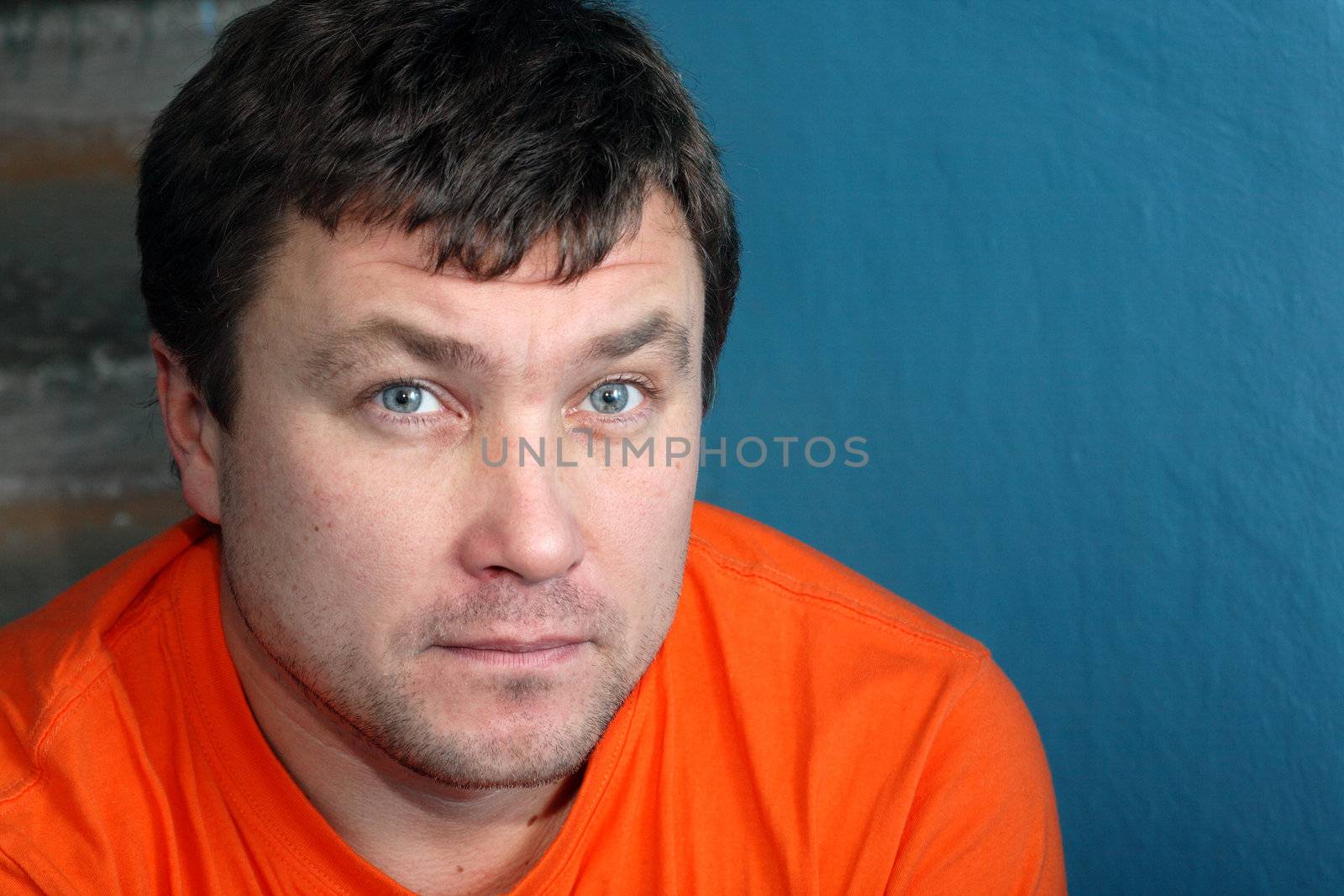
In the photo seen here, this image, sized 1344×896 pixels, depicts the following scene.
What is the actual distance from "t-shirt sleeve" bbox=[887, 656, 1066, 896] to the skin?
1.08ft

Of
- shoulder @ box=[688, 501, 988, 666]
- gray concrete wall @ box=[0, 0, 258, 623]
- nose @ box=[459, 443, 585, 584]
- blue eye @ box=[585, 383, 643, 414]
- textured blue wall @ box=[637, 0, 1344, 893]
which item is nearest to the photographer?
nose @ box=[459, 443, 585, 584]

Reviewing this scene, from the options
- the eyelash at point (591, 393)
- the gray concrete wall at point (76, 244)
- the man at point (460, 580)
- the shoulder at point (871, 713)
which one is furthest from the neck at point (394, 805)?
the gray concrete wall at point (76, 244)

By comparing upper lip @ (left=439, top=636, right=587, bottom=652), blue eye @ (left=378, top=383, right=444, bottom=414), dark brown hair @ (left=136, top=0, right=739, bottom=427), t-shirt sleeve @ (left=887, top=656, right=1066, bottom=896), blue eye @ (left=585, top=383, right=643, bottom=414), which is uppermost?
dark brown hair @ (left=136, top=0, right=739, bottom=427)

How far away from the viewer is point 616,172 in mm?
1112

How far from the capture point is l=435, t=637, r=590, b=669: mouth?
3.50 feet

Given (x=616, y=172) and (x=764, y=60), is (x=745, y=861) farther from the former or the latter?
(x=764, y=60)

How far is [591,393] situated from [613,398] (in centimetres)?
3

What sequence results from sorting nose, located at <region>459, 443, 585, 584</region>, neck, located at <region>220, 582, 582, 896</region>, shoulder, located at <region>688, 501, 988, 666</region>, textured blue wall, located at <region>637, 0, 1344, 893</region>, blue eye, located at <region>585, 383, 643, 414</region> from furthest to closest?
textured blue wall, located at <region>637, 0, 1344, 893</region>, shoulder, located at <region>688, 501, 988, 666</region>, neck, located at <region>220, 582, 582, 896</region>, blue eye, located at <region>585, 383, 643, 414</region>, nose, located at <region>459, 443, 585, 584</region>

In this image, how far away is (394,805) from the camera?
1.26 meters

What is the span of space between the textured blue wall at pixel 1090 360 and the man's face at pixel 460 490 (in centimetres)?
68

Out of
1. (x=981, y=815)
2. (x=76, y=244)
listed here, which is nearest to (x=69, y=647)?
(x=981, y=815)

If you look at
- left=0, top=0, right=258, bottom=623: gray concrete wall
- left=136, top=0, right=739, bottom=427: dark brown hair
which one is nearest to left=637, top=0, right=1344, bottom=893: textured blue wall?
left=136, top=0, right=739, bottom=427: dark brown hair

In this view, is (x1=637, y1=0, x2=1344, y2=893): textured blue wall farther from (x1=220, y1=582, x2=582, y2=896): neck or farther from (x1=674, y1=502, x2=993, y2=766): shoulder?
(x1=220, y1=582, x2=582, y2=896): neck

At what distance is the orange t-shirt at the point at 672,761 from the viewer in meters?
1.17
